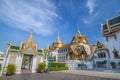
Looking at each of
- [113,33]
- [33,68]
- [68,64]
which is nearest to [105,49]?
[113,33]

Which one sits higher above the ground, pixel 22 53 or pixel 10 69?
pixel 22 53

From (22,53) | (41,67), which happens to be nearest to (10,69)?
(22,53)

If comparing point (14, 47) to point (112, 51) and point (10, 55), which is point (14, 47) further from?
point (112, 51)

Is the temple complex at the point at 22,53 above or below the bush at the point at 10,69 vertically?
above

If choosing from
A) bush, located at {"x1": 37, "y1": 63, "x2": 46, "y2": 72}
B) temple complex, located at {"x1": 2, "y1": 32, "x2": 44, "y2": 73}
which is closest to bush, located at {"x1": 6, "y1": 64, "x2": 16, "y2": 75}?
temple complex, located at {"x1": 2, "y1": 32, "x2": 44, "y2": 73}

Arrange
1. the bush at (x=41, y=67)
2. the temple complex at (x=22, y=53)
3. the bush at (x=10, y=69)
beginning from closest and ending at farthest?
the bush at (x=10, y=69), the temple complex at (x=22, y=53), the bush at (x=41, y=67)

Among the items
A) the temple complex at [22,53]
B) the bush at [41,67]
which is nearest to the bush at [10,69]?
the temple complex at [22,53]

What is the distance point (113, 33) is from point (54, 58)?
26.6 meters

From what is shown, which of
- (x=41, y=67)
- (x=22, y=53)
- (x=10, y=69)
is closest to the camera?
(x=10, y=69)

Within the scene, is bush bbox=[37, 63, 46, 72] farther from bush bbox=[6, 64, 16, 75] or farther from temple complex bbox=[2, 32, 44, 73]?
bush bbox=[6, 64, 16, 75]

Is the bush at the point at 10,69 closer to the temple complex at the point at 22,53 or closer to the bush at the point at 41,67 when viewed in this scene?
the temple complex at the point at 22,53

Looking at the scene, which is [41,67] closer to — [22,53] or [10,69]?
[22,53]

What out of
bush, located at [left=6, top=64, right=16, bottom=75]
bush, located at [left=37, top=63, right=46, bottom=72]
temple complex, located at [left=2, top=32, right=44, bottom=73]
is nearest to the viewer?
bush, located at [left=6, top=64, right=16, bottom=75]

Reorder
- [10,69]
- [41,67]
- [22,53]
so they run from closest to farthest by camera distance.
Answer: [10,69] → [22,53] → [41,67]
